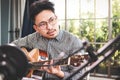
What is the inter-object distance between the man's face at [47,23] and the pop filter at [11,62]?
33.3 inches

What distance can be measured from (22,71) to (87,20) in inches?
117

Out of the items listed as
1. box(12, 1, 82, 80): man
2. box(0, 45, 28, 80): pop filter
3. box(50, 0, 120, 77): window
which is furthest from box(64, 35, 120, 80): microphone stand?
box(50, 0, 120, 77): window

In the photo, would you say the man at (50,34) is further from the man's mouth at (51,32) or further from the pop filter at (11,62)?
the pop filter at (11,62)

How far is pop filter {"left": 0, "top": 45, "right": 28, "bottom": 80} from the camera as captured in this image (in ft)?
1.28

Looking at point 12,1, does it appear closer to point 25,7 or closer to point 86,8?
point 25,7

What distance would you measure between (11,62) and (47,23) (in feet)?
2.89

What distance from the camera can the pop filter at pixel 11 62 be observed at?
391mm

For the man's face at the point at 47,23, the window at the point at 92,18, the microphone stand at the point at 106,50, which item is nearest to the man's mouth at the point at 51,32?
the man's face at the point at 47,23

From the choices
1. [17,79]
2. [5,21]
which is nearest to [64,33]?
[17,79]

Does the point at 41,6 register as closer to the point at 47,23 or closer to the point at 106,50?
the point at 47,23

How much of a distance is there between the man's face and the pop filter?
2.78 feet

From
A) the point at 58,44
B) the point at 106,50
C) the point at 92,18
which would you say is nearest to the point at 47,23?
the point at 58,44

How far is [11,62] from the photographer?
15.4 inches

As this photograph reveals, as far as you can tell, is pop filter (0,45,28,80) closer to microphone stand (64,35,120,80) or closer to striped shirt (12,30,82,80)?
microphone stand (64,35,120,80)
